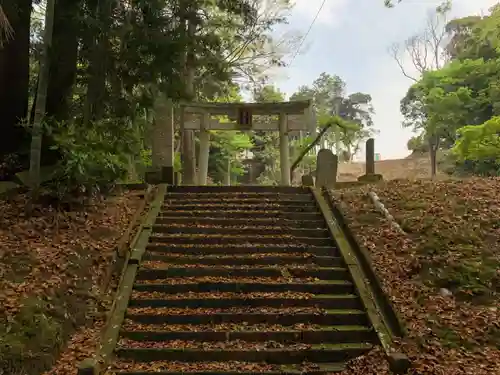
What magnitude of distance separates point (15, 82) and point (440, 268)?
9.02 metres

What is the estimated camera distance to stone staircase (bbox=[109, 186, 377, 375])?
5.27 metres

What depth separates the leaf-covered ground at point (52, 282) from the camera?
5012 millimetres

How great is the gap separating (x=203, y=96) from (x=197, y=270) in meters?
14.0

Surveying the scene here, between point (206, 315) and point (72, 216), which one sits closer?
point (206, 315)

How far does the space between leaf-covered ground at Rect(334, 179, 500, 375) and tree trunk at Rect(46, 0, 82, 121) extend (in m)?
6.14

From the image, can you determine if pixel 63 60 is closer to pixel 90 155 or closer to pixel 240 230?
pixel 90 155

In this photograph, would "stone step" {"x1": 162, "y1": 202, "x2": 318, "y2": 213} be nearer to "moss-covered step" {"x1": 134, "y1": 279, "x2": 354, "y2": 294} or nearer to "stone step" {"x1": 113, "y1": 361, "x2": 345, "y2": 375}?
"moss-covered step" {"x1": 134, "y1": 279, "x2": 354, "y2": 294}

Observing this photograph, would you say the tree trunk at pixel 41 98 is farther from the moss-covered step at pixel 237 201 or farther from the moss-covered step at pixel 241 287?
the moss-covered step at pixel 241 287

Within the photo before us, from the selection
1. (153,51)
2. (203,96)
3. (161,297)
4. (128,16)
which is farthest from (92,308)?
(203,96)

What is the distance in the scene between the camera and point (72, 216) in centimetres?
793

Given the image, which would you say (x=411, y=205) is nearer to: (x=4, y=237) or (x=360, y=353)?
(x=360, y=353)

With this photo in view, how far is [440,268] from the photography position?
6.74m

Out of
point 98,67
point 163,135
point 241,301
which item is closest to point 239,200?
point 98,67

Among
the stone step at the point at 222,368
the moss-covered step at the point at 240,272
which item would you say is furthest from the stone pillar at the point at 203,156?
the stone step at the point at 222,368
